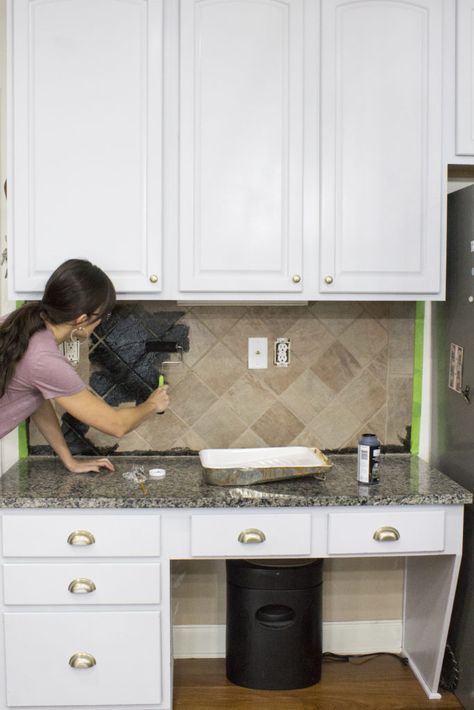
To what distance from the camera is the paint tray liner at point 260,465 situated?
2.36 metres

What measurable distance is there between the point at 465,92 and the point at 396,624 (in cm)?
205

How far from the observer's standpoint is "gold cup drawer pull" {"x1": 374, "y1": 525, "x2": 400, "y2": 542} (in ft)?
7.54

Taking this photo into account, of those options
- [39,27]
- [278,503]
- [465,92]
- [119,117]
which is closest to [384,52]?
[465,92]

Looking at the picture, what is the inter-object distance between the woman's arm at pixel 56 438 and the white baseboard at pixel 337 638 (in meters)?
0.81

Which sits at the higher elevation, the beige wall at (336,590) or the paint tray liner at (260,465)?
the paint tray liner at (260,465)

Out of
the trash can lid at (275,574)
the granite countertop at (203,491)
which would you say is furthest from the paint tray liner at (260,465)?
the trash can lid at (275,574)

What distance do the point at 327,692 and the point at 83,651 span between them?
0.93 metres

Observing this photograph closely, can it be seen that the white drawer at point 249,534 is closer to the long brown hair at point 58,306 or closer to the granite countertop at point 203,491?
the granite countertop at point 203,491

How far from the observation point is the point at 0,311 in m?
2.75

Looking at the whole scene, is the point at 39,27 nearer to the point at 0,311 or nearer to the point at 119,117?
the point at 119,117

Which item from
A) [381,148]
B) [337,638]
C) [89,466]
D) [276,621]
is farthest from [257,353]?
[337,638]

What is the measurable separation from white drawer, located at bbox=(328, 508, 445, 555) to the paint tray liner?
0.19 meters

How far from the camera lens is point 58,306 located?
223cm

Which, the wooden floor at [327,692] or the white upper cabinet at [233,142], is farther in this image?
the wooden floor at [327,692]
